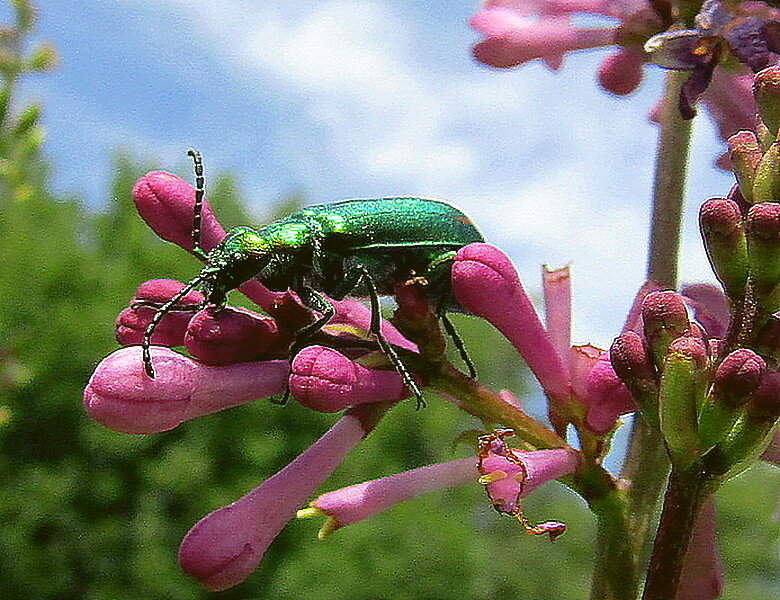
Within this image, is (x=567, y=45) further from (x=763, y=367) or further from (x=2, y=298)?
(x=2, y=298)

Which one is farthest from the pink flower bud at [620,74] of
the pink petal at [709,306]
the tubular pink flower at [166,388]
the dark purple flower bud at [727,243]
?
the tubular pink flower at [166,388]

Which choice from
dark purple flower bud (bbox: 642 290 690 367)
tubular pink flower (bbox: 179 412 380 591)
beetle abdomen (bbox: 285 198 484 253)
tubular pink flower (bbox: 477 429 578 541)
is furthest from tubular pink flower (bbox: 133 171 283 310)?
dark purple flower bud (bbox: 642 290 690 367)

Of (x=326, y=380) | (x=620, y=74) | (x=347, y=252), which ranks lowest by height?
(x=326, y=380)

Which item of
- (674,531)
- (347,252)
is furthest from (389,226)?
(674,531)

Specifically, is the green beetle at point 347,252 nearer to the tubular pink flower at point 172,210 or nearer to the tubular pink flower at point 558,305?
the tubular pink flower at point 172,210

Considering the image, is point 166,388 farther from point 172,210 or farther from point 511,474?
point 511,474

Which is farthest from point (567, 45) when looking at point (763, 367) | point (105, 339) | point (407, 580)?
point (105, 339)
